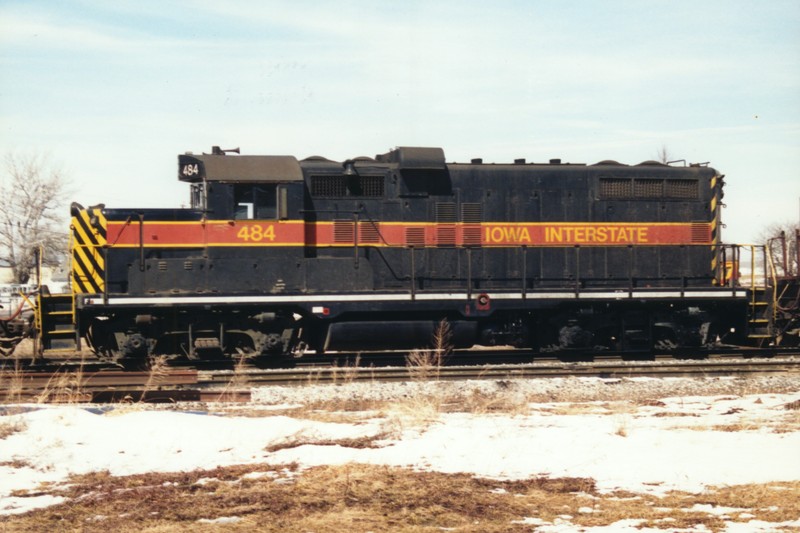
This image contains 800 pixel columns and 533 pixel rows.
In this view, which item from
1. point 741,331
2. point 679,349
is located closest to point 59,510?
point 679,349

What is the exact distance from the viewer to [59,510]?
256 inches

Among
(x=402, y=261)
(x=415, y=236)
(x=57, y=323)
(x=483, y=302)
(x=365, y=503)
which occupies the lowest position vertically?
(x=365, y=503)

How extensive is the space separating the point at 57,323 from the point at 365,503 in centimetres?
953

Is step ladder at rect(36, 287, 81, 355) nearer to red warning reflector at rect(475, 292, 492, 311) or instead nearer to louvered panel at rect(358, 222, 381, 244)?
louvered panel at rect(358, 222, 381, 244)

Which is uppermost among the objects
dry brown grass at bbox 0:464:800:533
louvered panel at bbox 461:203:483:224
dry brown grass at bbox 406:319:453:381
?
louvered panel at bbox 461:203:483:224

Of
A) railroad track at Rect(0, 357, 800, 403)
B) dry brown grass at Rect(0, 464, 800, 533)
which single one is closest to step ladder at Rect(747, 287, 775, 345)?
railroad track at Rect(0, 357, 800, 403)

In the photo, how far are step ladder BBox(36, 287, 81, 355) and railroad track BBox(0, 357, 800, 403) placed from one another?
1.87ft

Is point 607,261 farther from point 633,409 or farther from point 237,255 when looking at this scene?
point 237,255

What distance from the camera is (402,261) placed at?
1531 centimetres

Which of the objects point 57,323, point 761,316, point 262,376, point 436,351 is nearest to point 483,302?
point 436,351

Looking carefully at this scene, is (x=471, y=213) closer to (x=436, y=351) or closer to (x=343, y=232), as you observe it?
(x=343, y=232)

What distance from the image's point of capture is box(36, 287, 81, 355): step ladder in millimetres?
14102

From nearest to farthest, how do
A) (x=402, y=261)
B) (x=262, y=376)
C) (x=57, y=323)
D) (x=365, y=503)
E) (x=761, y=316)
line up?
1. (x=365, y=503)
2. (x=262, y=376)
3. (x=57, y=323)
4. (x=402, y=261)
5. (x=761, y=316)

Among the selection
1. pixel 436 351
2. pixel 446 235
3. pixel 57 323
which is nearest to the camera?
pixel 57 323
